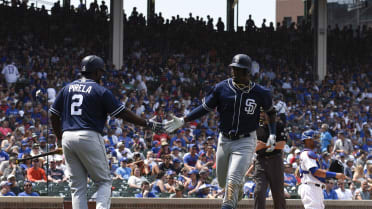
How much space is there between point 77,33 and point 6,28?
2736mm

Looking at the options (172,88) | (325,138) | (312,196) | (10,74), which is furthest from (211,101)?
(172,88)

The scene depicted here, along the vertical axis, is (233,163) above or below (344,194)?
above

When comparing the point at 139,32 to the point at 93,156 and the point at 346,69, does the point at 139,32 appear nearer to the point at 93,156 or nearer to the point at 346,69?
the point at 346,69

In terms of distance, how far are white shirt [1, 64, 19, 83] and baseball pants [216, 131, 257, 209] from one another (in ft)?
45.1

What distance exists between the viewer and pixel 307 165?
8.40m

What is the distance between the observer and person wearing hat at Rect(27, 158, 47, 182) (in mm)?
12445

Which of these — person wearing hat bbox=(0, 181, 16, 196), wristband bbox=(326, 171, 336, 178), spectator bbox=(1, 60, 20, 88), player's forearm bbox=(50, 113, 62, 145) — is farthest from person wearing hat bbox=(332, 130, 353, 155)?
player's forearm bbox=(50, 113, 62, 145)

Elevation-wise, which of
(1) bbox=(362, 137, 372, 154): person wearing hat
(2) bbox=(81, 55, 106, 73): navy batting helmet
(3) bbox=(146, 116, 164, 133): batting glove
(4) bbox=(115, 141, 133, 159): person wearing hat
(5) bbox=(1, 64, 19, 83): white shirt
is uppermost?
(2) bbox=(81, 55, 106, 73): navy batting helmet

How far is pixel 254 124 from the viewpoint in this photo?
273 inches

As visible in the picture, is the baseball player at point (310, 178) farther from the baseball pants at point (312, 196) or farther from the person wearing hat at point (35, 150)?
the person wearing hat at point (35, 150)

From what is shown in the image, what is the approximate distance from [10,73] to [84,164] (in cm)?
1415

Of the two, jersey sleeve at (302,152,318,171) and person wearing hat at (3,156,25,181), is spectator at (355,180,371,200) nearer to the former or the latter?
jersey sleeve at (302,152,318,171)

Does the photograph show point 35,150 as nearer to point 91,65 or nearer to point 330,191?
point 330,191

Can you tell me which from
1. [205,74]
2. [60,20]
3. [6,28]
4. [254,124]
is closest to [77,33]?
[60,20]
